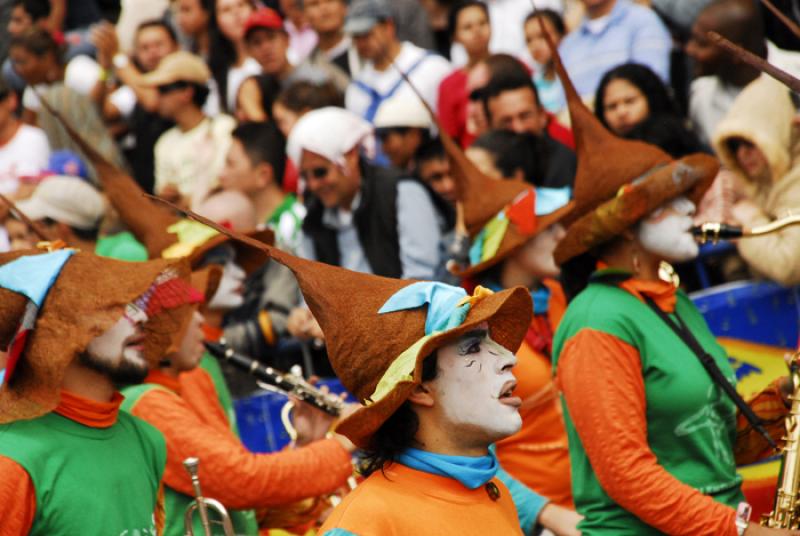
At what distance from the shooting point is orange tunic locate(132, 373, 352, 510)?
19.3 feet

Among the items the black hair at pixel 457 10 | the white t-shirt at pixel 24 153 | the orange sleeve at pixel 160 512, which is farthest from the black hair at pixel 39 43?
the orange sleeve at pixel 160 512

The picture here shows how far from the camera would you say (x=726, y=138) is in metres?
8.02

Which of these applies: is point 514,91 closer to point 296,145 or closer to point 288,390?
point 296,145

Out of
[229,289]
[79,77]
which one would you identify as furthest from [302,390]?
[79,77]

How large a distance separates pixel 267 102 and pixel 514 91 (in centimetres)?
316

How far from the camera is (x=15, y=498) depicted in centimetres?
469

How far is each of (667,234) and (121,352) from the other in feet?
7.40

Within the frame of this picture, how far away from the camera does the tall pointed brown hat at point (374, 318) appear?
4227 mm

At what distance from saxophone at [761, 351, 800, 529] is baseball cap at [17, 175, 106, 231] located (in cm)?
478

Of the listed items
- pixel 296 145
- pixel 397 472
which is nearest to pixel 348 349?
pixel 397 472

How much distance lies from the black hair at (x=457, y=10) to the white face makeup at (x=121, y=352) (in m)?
6.47

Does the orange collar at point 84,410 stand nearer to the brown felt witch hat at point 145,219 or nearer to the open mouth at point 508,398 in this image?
the open mouth at point 508,398

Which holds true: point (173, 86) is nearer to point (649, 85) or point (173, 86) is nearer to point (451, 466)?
point (649, 85)

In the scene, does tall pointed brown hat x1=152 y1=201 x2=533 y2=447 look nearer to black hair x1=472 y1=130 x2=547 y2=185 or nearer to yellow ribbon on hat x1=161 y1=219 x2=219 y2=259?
yellow ribbon on hat x1=161 y1=219 x2=219 y2=259
